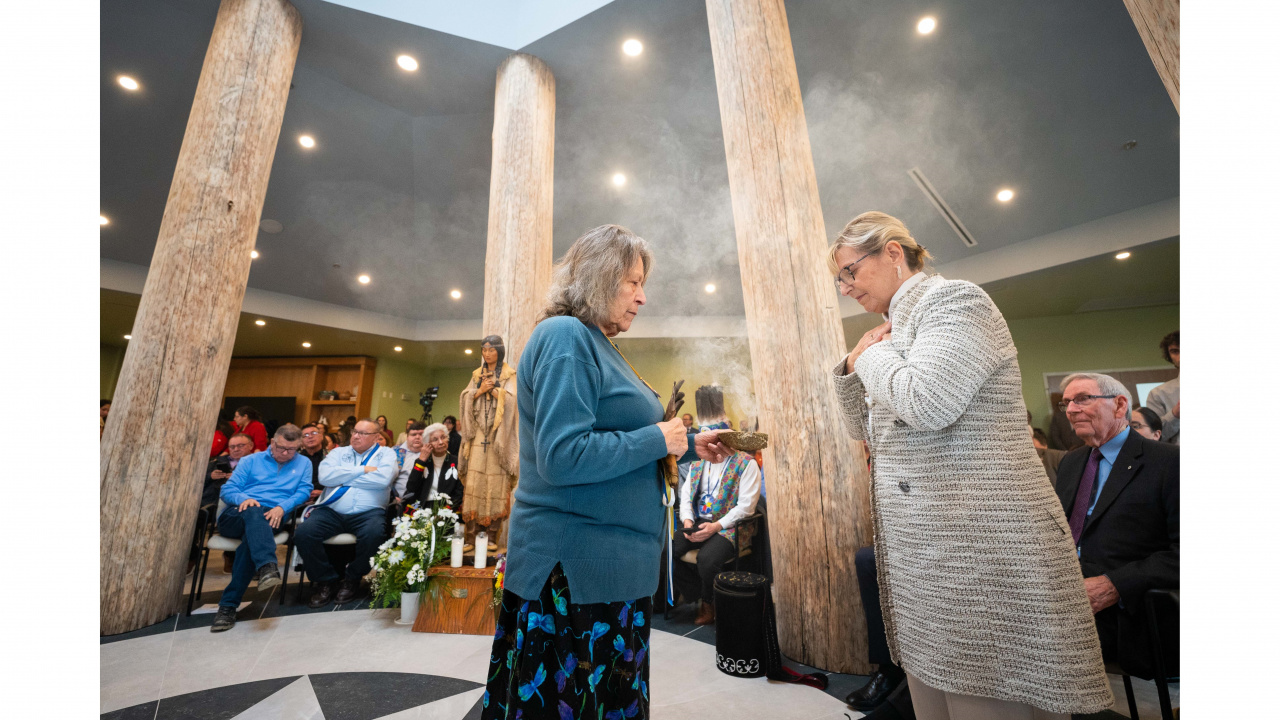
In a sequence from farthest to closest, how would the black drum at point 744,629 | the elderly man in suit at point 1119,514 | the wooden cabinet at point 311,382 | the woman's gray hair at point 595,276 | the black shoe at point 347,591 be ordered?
the wooden cabinet at point 311,382
the black shoe at point 347,591
the black drum at point 744,629
the elderly man in suit at point 1119,514
the woman's gray hair at point 595,276

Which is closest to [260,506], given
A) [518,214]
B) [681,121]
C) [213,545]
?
[213,545]

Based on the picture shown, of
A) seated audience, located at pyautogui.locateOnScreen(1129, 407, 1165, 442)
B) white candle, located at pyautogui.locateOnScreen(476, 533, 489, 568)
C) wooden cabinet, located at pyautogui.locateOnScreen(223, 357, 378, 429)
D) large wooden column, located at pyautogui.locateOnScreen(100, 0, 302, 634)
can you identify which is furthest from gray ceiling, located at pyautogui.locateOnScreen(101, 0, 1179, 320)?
wooden cabinet, located at pyautogui.locateOnScreen(223, 357, 378, 429)

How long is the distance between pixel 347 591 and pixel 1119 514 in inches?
176

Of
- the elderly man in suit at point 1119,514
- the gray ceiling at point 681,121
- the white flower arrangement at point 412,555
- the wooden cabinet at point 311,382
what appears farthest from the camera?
the wooden cabinet at point 311,382

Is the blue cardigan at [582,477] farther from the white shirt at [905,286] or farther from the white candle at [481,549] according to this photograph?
the white candle at [481,549]

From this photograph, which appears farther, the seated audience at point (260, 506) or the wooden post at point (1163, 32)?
the seated audience at point (260, 506)

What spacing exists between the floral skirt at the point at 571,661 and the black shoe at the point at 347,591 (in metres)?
3.28

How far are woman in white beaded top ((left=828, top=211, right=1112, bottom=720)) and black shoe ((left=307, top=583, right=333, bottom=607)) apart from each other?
12.8 feet

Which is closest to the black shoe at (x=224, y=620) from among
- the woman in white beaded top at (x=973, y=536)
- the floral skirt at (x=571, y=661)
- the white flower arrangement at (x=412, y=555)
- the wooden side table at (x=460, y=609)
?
the white flower arrangement at (x=412, y=555)

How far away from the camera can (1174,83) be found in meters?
1.10

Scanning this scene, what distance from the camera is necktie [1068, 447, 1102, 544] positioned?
2064 mm

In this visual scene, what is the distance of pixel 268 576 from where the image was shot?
3305 mm

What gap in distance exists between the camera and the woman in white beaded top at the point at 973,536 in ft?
3.47
